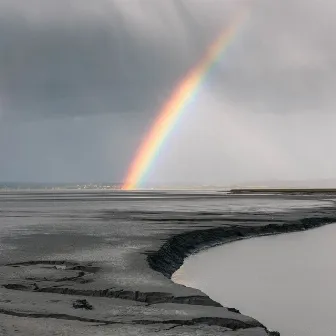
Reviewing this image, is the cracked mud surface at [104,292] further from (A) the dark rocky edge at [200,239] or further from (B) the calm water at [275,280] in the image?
(B) the calm water at [275,280]

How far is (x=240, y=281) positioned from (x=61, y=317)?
797 centimetres

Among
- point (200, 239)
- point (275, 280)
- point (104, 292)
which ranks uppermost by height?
point (200, 239)

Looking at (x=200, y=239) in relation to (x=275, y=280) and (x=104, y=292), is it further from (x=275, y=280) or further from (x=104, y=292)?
(x=104, y=292)

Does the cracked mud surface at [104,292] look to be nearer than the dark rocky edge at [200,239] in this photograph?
Yes

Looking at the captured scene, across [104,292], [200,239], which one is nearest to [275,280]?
[104,292]

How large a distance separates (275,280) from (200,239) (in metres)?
8.07

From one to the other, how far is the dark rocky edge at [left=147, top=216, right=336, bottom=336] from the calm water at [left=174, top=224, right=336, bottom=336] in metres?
0.45

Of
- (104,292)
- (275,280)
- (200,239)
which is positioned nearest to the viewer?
(104,292)

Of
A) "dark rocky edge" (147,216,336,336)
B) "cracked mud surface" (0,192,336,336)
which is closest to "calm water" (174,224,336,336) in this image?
"dark rocky edge" (147,216,336,336)

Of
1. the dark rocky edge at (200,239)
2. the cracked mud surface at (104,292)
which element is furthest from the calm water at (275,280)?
the cracked mud surface at (104,292)

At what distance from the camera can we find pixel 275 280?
51.9 feet

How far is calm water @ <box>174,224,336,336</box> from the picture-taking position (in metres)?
11.3

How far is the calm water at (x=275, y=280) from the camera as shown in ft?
37.0

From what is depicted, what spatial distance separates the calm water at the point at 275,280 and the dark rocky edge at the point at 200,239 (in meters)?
0.45
